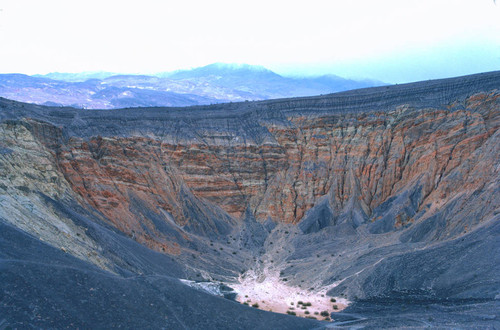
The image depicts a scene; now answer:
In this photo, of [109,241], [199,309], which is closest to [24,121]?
[109,241]

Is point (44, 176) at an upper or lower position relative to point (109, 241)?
upper

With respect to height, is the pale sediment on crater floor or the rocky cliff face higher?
the rocky cliff face

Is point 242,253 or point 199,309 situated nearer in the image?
point 199,309

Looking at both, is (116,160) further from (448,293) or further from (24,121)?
(448,293)

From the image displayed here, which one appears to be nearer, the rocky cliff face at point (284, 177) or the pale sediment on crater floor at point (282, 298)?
the pale sediment on crater floor at point (282, 298)

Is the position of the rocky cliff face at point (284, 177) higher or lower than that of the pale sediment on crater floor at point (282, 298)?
higher

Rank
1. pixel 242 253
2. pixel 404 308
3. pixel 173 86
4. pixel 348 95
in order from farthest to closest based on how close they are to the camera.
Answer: pixel 173 86 < pixel 348 95 < pixel 242 253 < pixel 404 308

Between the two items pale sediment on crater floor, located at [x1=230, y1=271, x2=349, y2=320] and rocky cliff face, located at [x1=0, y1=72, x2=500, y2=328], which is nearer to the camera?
pale sediment on crater floor, located at [x1=230, y1=271, x2=349, y2=320]

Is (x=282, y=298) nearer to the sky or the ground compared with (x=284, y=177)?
nearer to the ground
